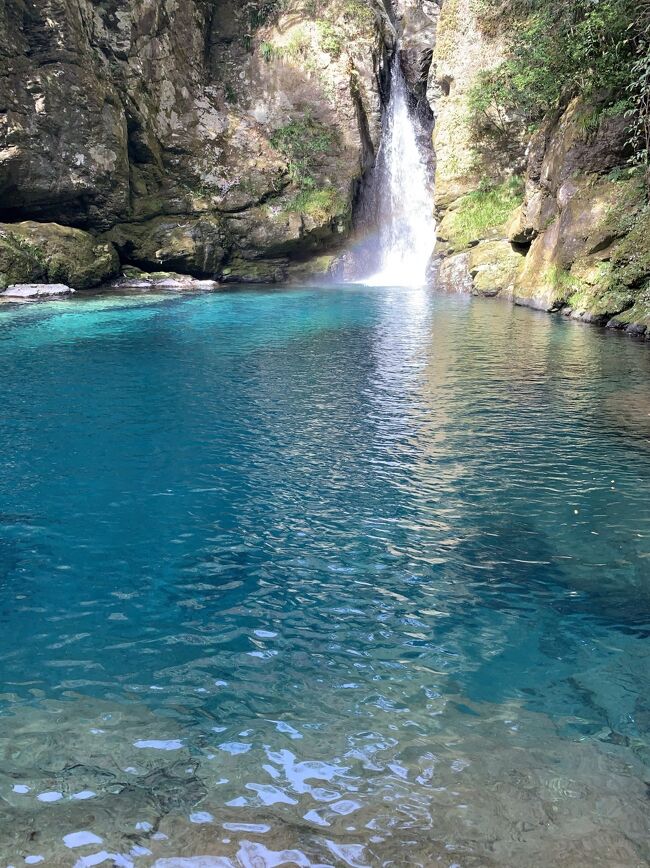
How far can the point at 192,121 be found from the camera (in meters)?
30.7

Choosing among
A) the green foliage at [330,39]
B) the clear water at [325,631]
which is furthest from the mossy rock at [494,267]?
the clear water at [325,631]

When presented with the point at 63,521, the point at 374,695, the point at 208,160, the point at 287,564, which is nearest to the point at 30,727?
the point at 374,695

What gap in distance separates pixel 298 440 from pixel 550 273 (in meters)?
14.8

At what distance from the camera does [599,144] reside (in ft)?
60.9

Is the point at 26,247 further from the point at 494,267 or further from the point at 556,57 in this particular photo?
the point at 556,57

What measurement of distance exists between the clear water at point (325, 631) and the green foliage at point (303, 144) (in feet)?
82.2

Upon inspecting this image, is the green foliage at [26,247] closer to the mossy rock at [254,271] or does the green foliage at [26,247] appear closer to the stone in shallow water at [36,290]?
the stone in shallow water at [36,290]

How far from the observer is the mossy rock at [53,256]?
23.8 metres

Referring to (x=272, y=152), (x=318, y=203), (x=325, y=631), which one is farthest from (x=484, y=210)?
(x=325, y=631)

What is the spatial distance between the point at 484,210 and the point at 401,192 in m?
8.35

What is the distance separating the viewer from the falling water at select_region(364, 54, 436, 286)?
34.1 meters

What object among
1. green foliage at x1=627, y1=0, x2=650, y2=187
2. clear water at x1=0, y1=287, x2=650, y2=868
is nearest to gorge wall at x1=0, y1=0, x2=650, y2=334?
green foliage at x1=627, y1=0, x2=650, y2=187

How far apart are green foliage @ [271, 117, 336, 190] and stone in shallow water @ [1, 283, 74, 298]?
12997 mm

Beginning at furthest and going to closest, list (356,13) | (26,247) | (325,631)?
(356,13) → (26,247) → (325,631)
